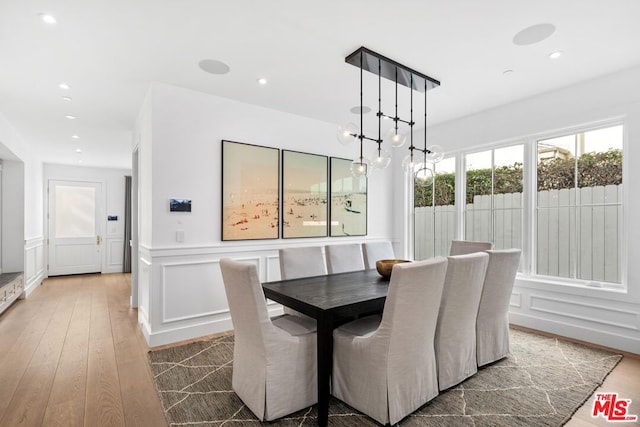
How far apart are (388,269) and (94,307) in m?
4.44

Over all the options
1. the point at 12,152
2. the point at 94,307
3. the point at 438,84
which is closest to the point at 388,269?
the point at 438,84

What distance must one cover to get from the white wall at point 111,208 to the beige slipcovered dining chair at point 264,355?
7.33m

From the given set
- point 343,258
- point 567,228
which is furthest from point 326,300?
point 567,228

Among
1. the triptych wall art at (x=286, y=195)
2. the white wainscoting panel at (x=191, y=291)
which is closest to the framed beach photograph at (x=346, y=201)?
the triptych wall art at (x=286, y=195)

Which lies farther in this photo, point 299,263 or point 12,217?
point 12,217

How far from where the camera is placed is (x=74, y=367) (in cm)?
279

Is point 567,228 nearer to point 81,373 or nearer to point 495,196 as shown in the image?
point 495,196

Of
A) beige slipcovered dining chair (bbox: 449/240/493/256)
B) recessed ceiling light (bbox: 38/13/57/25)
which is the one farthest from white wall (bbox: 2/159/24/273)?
beige slipcovered dining chair (bbox: 449/240/493/256)

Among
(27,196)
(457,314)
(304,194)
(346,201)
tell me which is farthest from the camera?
(27,196)

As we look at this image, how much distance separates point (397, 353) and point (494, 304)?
1327 mm

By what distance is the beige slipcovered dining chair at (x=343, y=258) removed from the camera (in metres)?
3.40

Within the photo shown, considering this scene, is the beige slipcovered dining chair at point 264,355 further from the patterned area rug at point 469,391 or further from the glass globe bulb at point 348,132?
the glass globe bulb at point 348,132

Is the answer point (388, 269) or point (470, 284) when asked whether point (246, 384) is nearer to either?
point (388, 269)

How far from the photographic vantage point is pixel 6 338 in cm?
346
